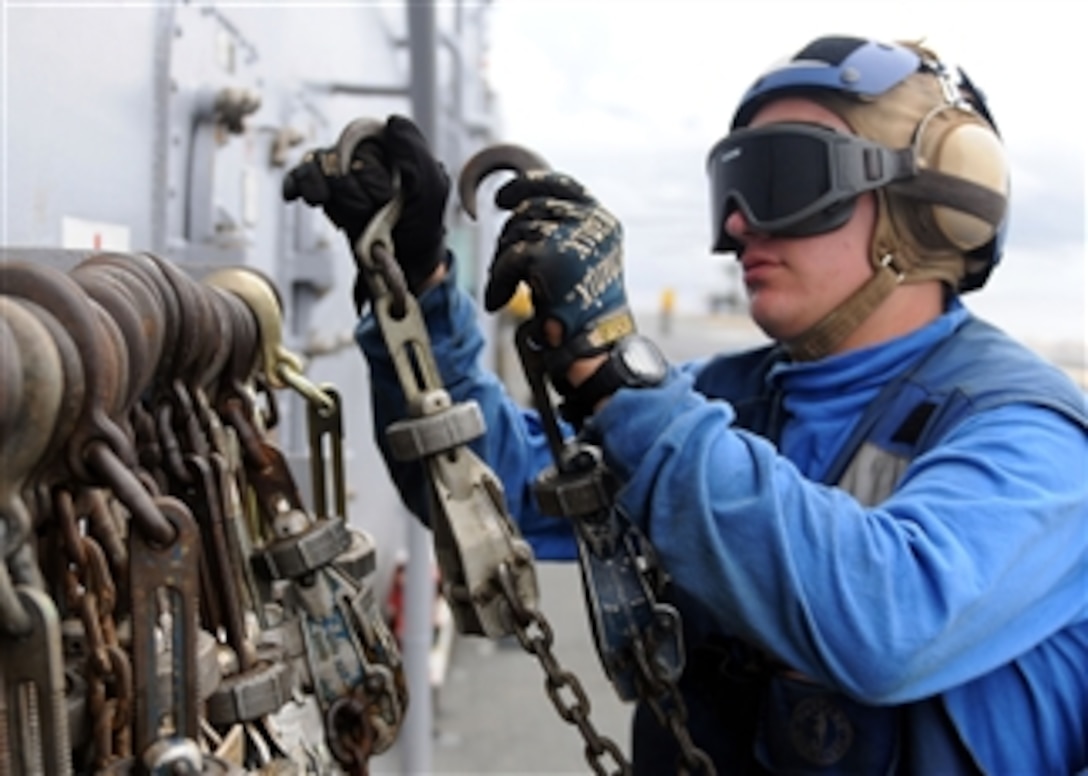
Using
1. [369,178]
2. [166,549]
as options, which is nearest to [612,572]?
[369,178]

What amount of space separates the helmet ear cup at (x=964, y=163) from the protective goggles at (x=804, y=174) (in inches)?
2.4

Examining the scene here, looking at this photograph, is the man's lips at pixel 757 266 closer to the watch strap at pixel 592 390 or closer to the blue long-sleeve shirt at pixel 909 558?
the blue long-sleeve shirt at pixel 909 558

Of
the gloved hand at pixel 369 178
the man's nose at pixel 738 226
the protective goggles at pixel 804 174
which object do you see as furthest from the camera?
the man's nose at pixel 738 226

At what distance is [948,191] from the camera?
181cm

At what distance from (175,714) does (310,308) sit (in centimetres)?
262

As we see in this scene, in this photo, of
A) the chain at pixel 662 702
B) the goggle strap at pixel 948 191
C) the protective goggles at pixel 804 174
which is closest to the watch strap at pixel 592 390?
the chain at pixel 662 702

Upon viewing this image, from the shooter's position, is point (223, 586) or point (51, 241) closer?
point (223, 586)

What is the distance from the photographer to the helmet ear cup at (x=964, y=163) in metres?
1.81

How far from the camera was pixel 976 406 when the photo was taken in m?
1.56

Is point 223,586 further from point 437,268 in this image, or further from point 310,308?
point 310,308

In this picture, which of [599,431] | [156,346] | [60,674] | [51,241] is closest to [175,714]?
[60,674]

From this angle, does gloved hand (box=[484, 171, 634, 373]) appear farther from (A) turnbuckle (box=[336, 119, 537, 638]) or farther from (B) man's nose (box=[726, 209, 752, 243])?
(B) man's nose (box=[726, 209, 752, 243])

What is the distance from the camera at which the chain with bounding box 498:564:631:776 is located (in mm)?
1287

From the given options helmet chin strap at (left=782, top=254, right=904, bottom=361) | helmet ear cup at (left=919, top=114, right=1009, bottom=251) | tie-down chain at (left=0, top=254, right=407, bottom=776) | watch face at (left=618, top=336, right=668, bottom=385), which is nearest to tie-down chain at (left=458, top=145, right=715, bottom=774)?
watch face at (left=618, top=336, right=668, bottom=385)
